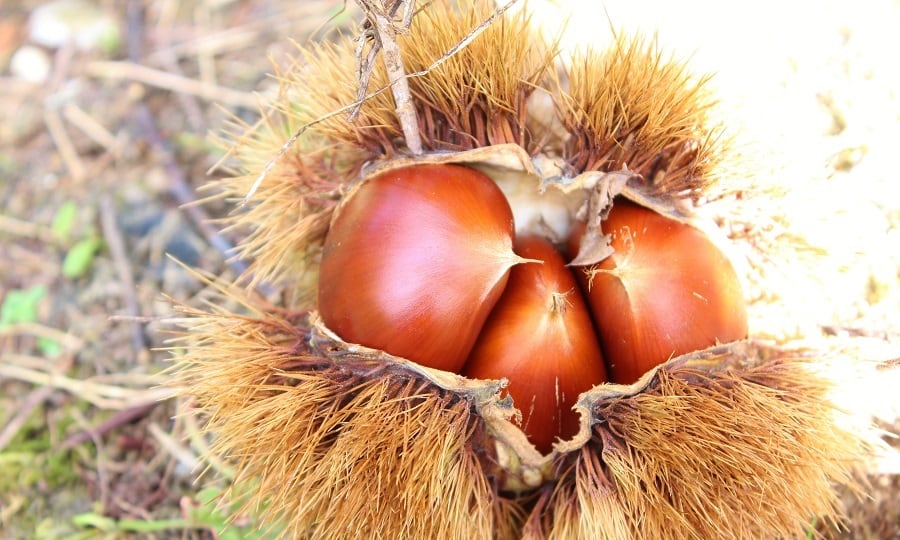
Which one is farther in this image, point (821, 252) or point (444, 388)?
point (821, 252)

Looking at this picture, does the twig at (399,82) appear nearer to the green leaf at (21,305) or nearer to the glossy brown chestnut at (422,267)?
the glossy brown chestnut at (422,267)

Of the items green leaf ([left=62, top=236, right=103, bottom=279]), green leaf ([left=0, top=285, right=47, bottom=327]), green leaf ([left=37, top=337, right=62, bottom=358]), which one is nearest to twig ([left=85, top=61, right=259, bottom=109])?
green leaf ([left=62, top=236, right=103, bottom=279])

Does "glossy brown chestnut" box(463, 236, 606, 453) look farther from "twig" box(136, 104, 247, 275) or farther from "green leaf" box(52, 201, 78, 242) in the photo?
"green leaf" box(52, 201, 78, 242)

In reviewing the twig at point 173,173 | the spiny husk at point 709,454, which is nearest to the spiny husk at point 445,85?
the spiny husk at point 709,454

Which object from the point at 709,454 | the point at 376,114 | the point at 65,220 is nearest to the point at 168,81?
the point at 65,220

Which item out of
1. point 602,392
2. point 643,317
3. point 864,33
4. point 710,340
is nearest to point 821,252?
point 710,340

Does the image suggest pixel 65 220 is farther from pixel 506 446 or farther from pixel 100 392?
pixel 506 446

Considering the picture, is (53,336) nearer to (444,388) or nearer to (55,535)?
(55,535)
